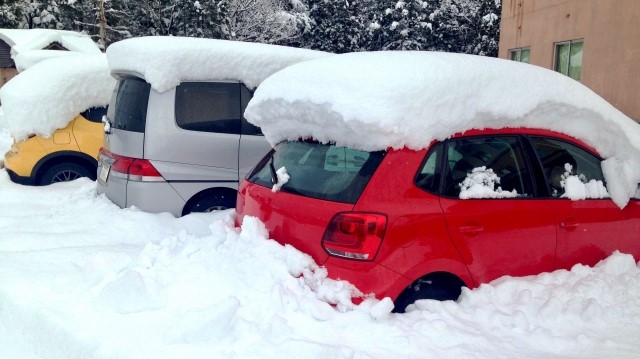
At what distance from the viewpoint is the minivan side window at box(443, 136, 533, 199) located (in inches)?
154

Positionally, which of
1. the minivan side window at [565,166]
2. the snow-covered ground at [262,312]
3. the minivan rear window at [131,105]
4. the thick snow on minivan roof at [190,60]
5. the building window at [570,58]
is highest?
the building window at [570,58]

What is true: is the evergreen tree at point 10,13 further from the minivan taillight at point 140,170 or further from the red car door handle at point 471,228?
the red car door handle at point 471,228

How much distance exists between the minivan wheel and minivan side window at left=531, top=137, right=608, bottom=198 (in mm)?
6342

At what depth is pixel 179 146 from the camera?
20.1ft

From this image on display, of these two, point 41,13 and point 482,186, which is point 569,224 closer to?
point 482,186

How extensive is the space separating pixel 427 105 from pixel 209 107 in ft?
10.4

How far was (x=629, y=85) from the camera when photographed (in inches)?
422

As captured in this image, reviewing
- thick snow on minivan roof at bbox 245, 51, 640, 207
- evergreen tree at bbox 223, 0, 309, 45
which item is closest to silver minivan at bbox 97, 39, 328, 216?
thick snow on minivan roof at bbox 245, 51, 640, 207

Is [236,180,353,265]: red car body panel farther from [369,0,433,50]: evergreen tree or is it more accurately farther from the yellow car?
[369,0,433,50]: evergreen tree

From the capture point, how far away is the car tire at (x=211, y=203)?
6.30 metres

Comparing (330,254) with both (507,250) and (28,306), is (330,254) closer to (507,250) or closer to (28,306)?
(507,250)

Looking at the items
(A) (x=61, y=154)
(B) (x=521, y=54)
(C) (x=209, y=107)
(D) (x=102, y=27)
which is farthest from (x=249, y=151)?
(D) (x=102, y=27)

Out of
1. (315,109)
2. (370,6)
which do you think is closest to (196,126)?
(315,109)

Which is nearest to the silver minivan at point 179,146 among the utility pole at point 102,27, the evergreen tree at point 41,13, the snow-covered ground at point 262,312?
the snow-covered ground at point 262,312
